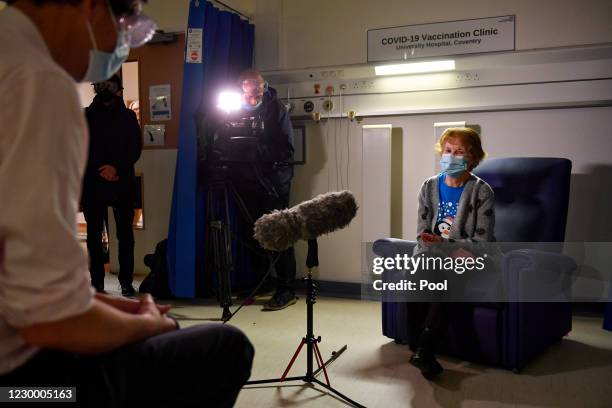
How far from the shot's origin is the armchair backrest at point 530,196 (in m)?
2.71

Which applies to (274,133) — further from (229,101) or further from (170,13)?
(170,13)

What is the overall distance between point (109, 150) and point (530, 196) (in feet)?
8.72

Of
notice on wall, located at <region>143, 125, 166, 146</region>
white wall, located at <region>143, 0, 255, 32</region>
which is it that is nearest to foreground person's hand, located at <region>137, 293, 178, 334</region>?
notice on wall, located at <region>143, 125, 166, 146</region>

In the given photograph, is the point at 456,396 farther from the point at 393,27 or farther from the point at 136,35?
the point at 393,27

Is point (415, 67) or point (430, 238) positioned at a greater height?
point (415, 67)

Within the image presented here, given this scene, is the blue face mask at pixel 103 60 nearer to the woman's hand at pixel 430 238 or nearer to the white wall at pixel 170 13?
the woman's hand at pixel 430 238

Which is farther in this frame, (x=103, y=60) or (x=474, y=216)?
(x=474, y=216)

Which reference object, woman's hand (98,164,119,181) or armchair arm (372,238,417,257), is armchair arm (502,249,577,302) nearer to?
armchair arm (372,238,417,257)

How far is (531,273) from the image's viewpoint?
2312 mm

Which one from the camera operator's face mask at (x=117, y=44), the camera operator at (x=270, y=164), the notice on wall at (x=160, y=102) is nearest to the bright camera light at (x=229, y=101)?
the camera operator at (x=270, y=164)

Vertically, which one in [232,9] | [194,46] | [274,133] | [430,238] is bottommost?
[430,238]

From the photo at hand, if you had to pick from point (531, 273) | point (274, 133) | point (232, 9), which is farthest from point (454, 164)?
point (232, 9)

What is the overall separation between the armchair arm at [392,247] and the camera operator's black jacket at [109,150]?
1.86 meters

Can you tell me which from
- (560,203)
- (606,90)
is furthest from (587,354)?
(606,90)
